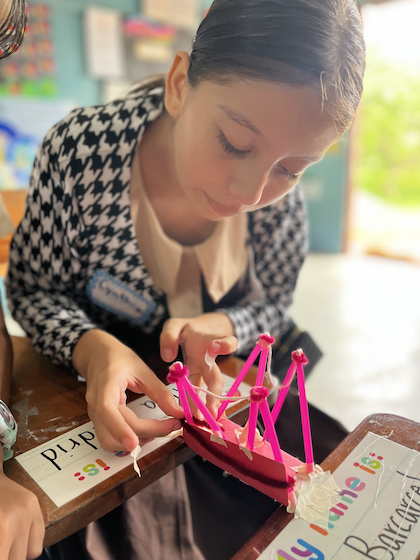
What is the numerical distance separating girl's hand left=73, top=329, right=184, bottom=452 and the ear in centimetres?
28

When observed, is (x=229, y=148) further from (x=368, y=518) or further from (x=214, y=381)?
(x=368, y=518)

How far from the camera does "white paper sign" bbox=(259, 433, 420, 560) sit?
30cm

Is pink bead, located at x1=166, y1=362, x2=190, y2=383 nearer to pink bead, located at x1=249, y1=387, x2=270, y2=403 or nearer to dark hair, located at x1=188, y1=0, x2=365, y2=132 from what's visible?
pink bead, located at x1=249, y1=387, x2=270, y2=403

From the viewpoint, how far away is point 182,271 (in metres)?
0.72

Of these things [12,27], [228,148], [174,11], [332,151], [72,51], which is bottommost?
[332,151]

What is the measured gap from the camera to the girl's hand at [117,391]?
383mm

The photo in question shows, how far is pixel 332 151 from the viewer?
2.91m

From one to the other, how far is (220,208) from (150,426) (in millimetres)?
250

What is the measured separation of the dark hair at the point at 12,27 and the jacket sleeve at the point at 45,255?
0.23m

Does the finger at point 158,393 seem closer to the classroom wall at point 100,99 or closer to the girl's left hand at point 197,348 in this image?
the girl's left hand at point 197,348

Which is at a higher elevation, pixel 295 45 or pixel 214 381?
pixel 295 45

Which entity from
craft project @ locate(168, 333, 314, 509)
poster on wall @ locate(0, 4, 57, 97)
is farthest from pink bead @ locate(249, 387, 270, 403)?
poster on wall @ locate(0, 4, 57, 97)

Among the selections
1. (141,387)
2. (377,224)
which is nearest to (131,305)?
(141,387)

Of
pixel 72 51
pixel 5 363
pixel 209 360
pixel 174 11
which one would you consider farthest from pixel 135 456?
pixel 174 11
